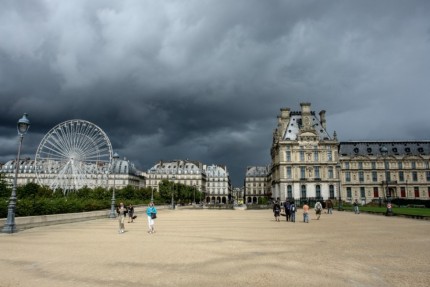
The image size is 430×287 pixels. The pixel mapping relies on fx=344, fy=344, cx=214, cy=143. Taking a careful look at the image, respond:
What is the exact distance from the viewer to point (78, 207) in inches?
1280

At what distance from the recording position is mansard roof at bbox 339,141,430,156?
9719cm

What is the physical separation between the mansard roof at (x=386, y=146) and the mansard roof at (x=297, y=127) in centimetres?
1138

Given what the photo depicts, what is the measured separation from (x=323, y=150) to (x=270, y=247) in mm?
78278

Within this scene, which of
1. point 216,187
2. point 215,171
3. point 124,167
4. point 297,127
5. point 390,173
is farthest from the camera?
point 215,171

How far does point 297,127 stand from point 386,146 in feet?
89.0

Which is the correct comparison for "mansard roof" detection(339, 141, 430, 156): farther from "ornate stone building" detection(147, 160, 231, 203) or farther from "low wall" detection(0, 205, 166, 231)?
"low wall" detection(0, 205, 166, 231)

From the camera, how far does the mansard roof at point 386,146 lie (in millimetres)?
97188

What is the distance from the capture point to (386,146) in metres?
97.7

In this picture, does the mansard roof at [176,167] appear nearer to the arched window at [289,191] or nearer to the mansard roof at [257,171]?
the mansard roof at [257,171]

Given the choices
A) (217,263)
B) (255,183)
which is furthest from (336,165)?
(217,263)

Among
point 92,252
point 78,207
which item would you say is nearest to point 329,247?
point 92,252

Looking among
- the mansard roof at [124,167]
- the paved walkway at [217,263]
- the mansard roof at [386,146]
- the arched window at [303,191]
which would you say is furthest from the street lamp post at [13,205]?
the mansard roof at [124,167]

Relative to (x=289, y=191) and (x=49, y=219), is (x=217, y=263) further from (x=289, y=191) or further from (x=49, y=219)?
(x=289, y=191)

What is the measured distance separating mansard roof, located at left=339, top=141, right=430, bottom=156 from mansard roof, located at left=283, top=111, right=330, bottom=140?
1138 centimetres
